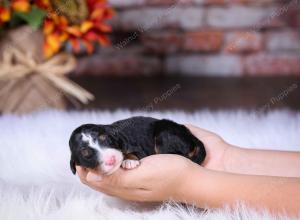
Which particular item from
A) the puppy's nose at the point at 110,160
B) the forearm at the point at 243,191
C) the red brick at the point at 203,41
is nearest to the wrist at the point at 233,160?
the forearm at the point at 243,191

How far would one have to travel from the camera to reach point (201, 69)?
7.90 ft

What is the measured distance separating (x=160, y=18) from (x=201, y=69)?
0.94 ft

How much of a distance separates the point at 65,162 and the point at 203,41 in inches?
55.2

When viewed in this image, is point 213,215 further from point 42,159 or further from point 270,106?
point 270,106

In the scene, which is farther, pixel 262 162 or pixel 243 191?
pixel 262 162

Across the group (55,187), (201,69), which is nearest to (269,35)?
(201,69)

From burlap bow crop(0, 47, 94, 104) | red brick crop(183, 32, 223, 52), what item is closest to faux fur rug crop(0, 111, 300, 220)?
burlap bow crop(0, 47, 94, 104)

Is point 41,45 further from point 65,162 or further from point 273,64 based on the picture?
point 273,64

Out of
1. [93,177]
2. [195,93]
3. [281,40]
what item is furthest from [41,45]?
[281,40]

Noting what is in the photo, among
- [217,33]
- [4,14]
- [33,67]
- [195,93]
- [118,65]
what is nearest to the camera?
[4,14]

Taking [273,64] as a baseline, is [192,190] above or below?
below

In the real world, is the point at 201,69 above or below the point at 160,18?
below

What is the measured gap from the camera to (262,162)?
938mm

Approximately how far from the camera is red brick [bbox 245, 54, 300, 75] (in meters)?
2.35
